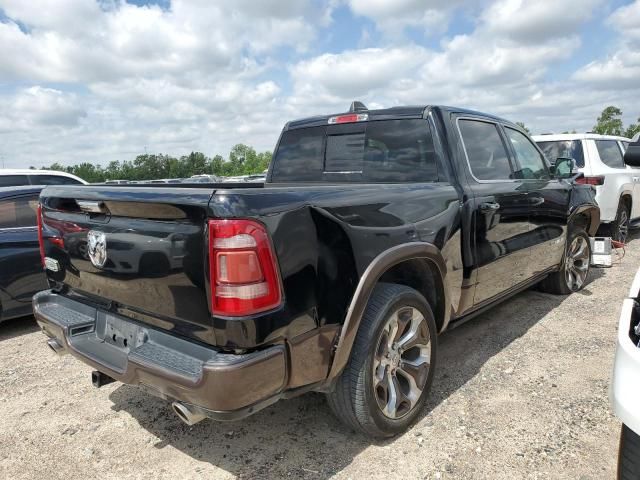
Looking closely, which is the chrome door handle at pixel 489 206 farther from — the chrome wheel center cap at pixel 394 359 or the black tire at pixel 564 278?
the black tire at pixel 564 278

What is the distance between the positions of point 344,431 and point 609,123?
34621 millimetres

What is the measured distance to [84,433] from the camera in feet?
9.70

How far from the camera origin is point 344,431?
2.87m

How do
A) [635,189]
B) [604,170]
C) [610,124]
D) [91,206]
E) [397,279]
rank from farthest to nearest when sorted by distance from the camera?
1. [610,124]
2. [635,189]
3. [604,170]
4. [397,279]
5. [91,206]

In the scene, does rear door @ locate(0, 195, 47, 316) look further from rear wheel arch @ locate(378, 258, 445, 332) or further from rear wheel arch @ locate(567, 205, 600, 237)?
rear wheel arch @ locate(567, 205, 600, 237)

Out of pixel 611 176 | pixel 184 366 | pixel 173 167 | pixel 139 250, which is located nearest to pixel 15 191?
pixel 139 250

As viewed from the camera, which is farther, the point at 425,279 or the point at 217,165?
the point at 217,165

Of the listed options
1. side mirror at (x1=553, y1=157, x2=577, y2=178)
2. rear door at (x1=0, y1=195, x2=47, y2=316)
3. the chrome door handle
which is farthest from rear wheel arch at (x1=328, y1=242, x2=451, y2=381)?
rear door at (x1=0, y1=195, x2=47, y2=316)

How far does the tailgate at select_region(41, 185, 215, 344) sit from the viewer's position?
2.02 m

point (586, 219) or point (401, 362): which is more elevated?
point (586, 219)

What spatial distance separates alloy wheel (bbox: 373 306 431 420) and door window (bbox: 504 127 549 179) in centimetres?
199

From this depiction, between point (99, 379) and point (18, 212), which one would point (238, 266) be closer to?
point (99, 379)

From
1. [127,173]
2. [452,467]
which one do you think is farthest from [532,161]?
[127,173]

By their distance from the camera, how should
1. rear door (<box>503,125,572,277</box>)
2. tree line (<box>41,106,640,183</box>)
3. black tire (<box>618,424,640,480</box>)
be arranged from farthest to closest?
tree line (<box>41,106,640,183</box>) → rear door (<box>503,125,572,277</box>) → black tire (<box>618,424,640,480</box>)
